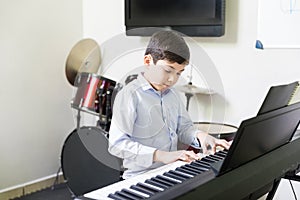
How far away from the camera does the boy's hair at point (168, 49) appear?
1.50 m

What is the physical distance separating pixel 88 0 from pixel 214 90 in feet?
4.31

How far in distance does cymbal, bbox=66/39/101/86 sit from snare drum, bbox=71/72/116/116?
22 centimetres

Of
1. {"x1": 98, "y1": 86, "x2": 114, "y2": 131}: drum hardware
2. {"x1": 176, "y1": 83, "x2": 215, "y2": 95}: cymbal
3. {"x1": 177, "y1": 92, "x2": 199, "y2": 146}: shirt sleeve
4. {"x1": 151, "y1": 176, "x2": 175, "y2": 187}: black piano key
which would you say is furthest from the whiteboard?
{"x1": 151, "y1": 176, "x2": 175, "y2": 187}: black piano key

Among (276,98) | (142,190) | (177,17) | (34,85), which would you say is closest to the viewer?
(142,190)

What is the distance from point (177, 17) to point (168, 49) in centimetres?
114

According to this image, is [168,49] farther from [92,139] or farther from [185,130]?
[92,139]

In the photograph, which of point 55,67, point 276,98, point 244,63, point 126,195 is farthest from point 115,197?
point 55,67

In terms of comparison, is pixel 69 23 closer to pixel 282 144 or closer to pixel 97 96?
pixel 97 96

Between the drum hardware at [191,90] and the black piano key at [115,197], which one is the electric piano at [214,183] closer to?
the black piano key at [115,197]

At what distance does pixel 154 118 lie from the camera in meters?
1.63

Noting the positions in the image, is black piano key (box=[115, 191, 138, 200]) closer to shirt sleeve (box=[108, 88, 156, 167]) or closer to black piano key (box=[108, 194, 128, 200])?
black piano key (box=[108, 194, 128, 200])

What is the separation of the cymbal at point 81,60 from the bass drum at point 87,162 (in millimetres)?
492

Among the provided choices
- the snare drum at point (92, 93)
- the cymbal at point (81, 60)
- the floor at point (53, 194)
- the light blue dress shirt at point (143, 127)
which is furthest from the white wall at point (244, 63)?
the floor at point (53, 194)

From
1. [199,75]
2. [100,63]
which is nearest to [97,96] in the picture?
[100,63]
